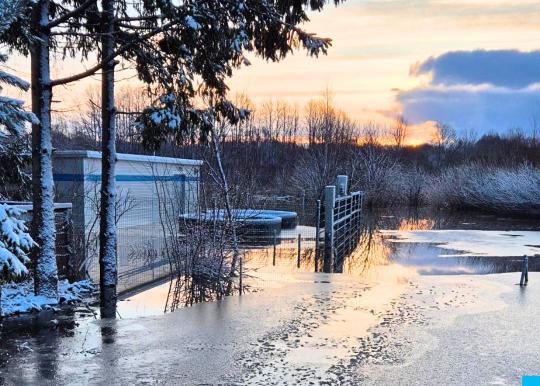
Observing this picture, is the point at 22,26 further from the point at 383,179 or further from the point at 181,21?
the point at 383,179

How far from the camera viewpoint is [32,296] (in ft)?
25.4

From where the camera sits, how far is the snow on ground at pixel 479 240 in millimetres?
16391

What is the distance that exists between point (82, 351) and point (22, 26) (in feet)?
14.1

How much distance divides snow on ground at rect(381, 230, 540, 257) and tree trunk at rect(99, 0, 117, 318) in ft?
35.0

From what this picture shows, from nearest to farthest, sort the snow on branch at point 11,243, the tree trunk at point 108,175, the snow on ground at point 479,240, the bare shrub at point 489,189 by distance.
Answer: the snow on branch at point 11,243, the tree trunk at point 108,175, the snow on ground at point 479,240, the bare shrub at point 489,189

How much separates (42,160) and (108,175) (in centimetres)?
113

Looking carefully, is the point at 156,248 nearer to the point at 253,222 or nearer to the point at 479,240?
the point at 253,222

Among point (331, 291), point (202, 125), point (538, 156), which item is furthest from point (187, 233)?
point (538, 156)

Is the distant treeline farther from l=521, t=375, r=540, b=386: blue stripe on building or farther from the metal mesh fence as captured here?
l=521, t=375, r=540, b=386: blue stripe on building

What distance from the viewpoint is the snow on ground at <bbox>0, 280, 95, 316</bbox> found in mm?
7285

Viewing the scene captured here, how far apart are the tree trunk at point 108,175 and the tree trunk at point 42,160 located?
A: 0.87m

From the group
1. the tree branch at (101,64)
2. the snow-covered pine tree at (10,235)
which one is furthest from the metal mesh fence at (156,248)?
the snow-covered pine tree at (10,235)

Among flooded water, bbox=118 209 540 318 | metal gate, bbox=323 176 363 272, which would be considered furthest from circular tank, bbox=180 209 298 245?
metal gate, bbox=323 176 363 272

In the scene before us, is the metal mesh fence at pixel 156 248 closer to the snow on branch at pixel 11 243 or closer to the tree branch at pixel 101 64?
the tree branch at pixel 101 64
